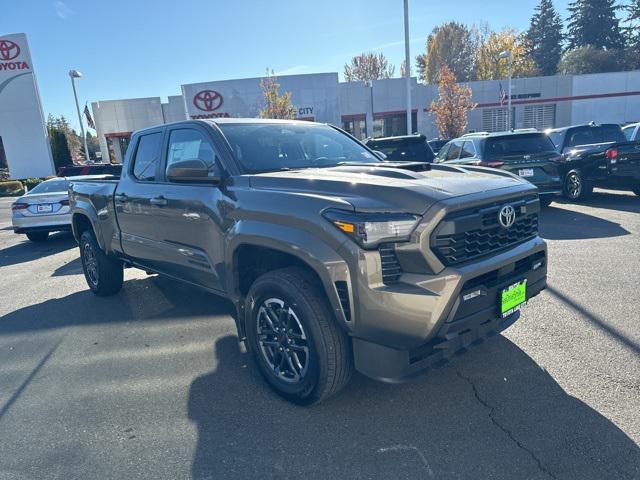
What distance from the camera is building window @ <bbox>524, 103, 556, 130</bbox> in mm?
39438

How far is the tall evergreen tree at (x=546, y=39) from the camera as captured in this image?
69.1m

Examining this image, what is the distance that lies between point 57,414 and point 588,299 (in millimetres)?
4876

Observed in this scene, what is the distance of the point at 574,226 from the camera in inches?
324

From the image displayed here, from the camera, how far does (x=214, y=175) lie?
358 centimetres

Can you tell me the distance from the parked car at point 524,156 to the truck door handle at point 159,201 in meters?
6.83

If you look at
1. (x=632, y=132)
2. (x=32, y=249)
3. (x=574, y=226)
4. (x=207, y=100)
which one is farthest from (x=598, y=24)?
(x=32, y=249)

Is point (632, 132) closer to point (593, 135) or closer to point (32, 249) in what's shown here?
point (593, 135)

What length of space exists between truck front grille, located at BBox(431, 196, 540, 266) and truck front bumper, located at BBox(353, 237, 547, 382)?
83 millimetres

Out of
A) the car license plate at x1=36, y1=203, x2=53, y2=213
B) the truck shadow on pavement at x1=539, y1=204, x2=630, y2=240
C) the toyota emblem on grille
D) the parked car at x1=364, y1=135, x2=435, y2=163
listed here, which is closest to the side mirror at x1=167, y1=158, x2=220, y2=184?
the toyota emblem on grille

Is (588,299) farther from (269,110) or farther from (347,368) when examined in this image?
(269,110)

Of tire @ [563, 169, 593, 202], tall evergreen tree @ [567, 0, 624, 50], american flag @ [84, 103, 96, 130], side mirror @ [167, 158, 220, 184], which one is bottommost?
tire @ [563, 169, 593, 202]

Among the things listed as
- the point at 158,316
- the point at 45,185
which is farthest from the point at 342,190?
the point at 45,185

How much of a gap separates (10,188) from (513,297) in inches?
1191

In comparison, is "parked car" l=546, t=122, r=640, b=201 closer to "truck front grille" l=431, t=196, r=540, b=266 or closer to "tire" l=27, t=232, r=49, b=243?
"truck front grille" l=431, t=196, r=540, b=266
